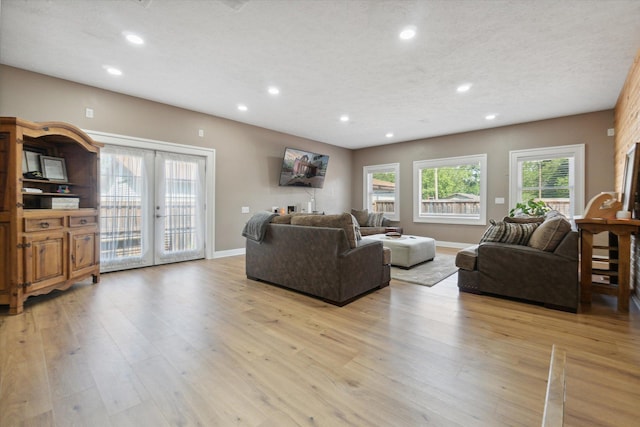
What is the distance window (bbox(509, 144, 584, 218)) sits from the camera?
538cm

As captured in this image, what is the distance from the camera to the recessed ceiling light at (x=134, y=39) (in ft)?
9.44

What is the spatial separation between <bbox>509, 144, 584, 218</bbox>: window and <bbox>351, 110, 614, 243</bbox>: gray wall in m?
0.10

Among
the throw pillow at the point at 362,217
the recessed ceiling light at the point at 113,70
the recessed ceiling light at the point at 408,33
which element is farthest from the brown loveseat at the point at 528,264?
the recessed ceiling light at the point at 113,70

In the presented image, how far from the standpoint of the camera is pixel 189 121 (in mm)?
5156

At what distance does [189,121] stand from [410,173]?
5.40m

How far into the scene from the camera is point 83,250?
11.6 ft

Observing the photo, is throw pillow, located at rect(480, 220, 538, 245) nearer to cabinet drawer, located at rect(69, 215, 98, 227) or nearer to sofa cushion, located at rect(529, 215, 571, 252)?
sofa cushion, located at rect(529, 215, 571, 252)

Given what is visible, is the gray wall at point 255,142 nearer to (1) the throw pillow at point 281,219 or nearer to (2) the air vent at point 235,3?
(1) the throw pillow at point 281,219

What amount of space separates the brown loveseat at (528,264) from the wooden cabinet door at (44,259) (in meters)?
4.62

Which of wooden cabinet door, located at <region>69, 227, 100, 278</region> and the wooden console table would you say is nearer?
the wooden console table

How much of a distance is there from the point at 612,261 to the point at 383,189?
5.77 metres

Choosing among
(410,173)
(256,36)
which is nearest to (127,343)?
(256,36)

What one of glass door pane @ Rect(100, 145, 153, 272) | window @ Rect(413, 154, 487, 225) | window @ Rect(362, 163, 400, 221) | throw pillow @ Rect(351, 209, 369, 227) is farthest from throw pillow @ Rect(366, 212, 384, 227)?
glass door pane @ Rect(100, 145, 153, 272)

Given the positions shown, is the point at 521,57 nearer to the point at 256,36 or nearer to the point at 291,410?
the point at 256,36
